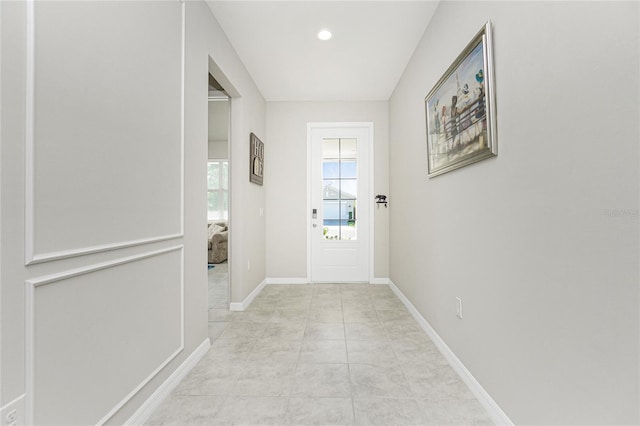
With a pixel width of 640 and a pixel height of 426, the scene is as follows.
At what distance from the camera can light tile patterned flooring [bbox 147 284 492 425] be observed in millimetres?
1460

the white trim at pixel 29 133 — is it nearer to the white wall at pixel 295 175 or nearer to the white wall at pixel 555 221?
the white wall at pixel 555 221

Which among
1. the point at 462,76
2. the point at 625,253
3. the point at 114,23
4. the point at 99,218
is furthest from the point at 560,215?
the point at 114,23

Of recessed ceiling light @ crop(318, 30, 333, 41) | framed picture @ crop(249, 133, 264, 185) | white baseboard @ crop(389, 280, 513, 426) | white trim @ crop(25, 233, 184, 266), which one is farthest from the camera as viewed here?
framed picture @ crop(249, 133, 264, 185)

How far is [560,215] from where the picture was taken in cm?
102

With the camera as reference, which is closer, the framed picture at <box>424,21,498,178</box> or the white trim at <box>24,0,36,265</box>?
the white trim at <box>24,0,36,265</box>

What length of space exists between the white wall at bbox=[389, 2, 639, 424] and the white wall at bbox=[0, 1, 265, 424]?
171cm

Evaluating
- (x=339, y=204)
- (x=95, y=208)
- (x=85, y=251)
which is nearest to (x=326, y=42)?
(x=339, y=204)

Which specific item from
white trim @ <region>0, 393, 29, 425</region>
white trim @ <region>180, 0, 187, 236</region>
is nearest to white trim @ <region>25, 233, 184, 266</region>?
→ white trim @ <region>180, 0, 187, 236</region>

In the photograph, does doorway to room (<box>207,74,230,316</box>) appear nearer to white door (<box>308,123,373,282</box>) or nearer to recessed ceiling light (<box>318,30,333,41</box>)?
recessed ceiling light (<box>318,30,333,41</box>)

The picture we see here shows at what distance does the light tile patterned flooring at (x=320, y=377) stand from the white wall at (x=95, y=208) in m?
0.29

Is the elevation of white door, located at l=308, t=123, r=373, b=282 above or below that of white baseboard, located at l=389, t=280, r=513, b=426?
above

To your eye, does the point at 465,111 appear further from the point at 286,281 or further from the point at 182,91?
the point at 286,281

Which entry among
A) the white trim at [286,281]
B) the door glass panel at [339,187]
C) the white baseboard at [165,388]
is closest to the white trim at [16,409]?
the white baseboard at [165,388]

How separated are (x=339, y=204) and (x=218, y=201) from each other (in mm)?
4166
